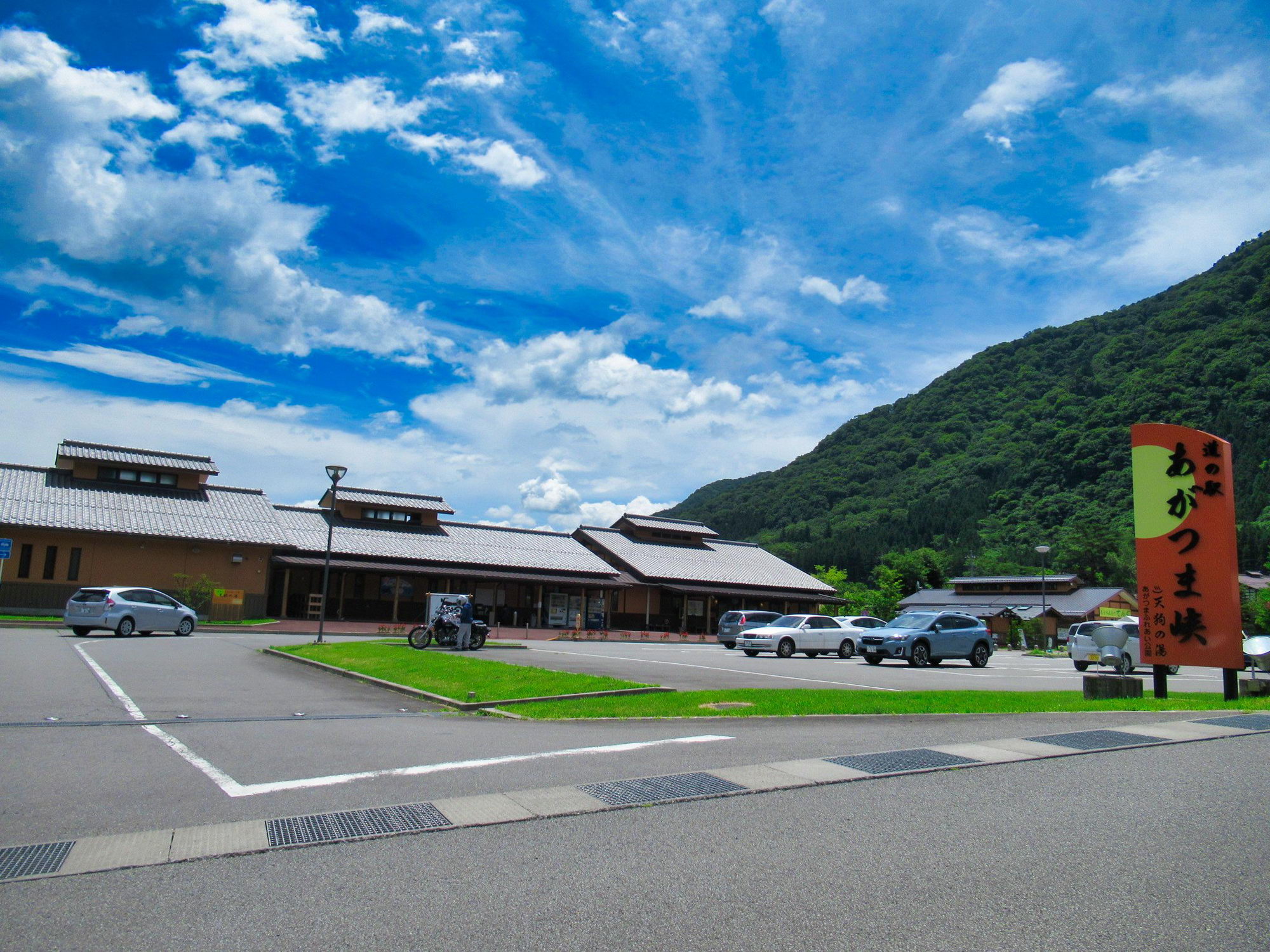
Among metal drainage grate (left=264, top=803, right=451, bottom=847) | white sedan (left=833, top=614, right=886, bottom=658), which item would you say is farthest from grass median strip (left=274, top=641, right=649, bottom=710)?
white sedan (left=833, top=614, right=886, bottom=658)

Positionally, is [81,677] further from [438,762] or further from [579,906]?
[579,906]

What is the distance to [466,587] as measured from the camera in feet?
149

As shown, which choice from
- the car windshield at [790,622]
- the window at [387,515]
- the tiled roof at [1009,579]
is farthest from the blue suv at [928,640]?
the tiled roof at [1009,579]

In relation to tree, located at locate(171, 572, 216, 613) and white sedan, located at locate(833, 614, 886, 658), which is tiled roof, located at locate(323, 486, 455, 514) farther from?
white sedan, located at locate(833, 614, 886, 658)

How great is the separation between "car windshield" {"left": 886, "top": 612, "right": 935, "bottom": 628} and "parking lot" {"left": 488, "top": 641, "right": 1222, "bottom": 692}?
120cm

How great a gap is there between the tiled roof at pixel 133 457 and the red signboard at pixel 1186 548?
1533 inches

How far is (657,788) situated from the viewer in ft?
23.3

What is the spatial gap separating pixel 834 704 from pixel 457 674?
7.26 meters

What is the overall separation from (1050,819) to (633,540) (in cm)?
5027

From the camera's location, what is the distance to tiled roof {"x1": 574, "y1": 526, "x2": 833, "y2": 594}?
5169 cm

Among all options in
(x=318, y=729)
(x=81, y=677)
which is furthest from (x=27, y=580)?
(x=318, y=729)

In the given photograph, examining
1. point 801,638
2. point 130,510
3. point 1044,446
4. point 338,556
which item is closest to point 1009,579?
point 1044,446

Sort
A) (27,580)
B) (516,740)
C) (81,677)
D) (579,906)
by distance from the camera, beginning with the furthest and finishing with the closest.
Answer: (27,580)
(81,677)
(516,740)
(579,906)

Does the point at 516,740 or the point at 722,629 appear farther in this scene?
the point at 722,629
